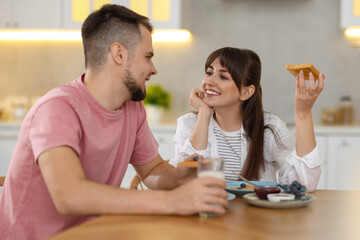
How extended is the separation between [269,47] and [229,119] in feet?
6.93

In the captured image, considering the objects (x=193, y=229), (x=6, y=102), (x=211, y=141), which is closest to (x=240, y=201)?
(x=193, y=229)

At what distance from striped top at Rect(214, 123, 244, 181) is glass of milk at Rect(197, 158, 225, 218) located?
91cm

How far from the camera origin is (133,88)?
1.65 metres

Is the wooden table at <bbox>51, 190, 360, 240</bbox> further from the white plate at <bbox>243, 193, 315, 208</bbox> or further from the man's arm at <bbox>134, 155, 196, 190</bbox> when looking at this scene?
the man's arm at <bbox>134, 155, 196, 190</bbox>

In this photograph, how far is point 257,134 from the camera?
218 centimetres

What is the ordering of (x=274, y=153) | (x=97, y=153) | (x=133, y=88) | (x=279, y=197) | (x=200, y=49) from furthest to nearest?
(x=200, y=49), (x=274, y=153), (x=133, y=88), (x=97, y=153), (x=279, y=197)

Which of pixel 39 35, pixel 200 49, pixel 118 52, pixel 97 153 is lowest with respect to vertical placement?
pixel 97 153

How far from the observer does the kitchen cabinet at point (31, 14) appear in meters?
4.07

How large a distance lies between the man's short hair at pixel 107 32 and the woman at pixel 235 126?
69 centimetres

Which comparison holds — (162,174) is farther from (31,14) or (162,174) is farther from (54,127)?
(31,14)

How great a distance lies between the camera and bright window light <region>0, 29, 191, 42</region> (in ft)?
13.9

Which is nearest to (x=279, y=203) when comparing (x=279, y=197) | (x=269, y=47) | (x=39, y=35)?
(x=279, y=197)

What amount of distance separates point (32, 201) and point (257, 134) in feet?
3.60

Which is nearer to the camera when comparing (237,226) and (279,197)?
(237,226)
